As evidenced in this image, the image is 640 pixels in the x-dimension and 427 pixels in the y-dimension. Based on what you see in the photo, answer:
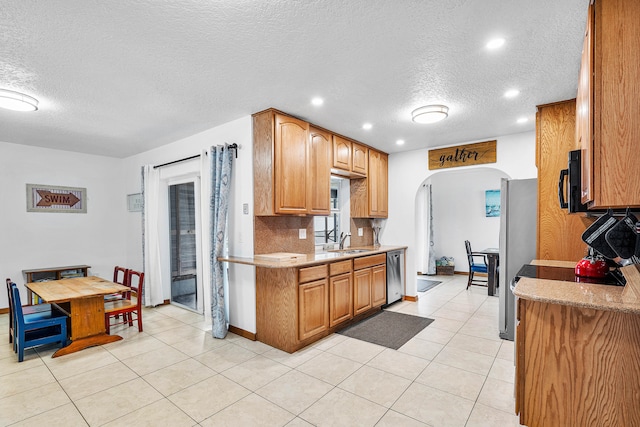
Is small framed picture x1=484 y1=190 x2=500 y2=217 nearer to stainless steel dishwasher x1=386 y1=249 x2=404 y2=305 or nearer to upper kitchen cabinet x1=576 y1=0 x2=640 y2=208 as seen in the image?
stainless steel dishwasher x1=386 y1=249 x2=404 y2=305

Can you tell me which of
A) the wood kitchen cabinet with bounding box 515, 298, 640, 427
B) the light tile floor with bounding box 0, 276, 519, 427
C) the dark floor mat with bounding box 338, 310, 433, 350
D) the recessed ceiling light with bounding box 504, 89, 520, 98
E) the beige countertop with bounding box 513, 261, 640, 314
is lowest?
the dark floor mat with bounding box 338, 310, 433, 350

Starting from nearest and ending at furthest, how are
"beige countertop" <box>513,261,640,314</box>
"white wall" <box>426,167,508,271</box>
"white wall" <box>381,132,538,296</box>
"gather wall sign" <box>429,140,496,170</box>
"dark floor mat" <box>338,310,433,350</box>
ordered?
1. "beige countertop" <box>513,261,640,314</box>
2. "dark floor mat" <box>338,310,433,350</box>
3. "gather wall sign" <box>429,140,496,170</box>
4. "white wall" <box>381,132,538,296</box>
5. "white wall" <box>426,167,508,271</box>

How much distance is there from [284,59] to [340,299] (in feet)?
8.68

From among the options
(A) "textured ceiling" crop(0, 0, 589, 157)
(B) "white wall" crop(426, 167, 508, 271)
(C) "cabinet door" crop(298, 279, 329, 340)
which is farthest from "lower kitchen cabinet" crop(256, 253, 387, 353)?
(B) "white wall" crop(426, 167, 508, 271)

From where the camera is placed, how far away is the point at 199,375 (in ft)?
8.72

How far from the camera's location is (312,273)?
10.7 feet

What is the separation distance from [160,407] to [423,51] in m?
3.19

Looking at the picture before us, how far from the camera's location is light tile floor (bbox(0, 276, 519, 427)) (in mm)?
2094

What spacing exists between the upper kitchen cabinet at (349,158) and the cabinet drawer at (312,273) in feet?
4.94

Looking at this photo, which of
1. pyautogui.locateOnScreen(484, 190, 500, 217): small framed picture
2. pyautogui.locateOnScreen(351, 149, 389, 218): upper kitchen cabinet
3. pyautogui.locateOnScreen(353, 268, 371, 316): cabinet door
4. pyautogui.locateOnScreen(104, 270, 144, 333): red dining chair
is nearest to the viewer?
pyautogui.locateOnScreen(104, 270, 144, 333): red dining chair

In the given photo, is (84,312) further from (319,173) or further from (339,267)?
(319,173)

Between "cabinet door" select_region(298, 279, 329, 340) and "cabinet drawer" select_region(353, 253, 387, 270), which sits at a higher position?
"cabinet drawer" select_region(353, 253, 387, 270)

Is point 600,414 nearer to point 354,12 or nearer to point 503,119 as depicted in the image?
point 354,12

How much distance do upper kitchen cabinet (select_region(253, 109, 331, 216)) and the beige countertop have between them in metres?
2.26
